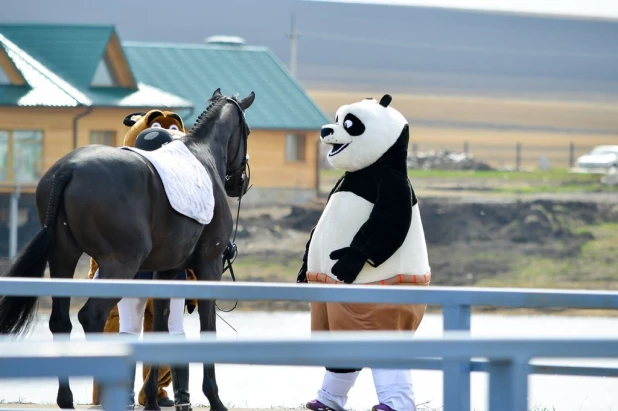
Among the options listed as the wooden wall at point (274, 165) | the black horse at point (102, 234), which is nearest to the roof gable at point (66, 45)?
the wooden wall at point (274, 165)

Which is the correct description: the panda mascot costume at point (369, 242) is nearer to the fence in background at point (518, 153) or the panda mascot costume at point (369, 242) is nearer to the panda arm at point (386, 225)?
the panda arm at point (386, 225)

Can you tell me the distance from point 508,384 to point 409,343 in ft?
1.36

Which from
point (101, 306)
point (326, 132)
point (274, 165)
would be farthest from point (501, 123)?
point (101, 306)

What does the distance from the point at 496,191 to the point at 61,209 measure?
103 feet

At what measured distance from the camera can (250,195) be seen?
108ft

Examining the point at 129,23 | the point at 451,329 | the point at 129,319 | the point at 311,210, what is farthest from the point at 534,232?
the point at 129,23

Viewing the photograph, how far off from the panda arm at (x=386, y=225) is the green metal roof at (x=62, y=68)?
20.6 m

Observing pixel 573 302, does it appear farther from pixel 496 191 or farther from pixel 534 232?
pixel 496 191

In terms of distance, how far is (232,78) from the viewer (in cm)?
3403

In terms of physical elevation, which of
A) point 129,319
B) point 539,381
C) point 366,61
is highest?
point 366,61

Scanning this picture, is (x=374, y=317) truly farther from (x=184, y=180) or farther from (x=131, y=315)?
(x=131, y=315)

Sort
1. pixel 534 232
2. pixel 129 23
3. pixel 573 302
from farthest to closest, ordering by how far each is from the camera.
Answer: pixel 129 23, pixel 534 232, pixel 573 302

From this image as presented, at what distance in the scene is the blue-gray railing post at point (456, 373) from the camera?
3912 mm

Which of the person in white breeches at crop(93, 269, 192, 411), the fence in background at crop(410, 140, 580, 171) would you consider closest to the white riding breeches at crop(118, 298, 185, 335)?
the person in white breeches at crop(93, 269, 192, 411)
